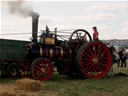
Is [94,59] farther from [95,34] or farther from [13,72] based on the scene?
[13,72]

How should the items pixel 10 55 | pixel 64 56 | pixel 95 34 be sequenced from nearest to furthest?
1. pixel 10 55
2. pixel 64 56
3. pixel 95 34

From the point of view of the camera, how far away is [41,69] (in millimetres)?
7828

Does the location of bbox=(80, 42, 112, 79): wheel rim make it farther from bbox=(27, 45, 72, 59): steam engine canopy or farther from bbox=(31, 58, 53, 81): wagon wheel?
bbox=(31, 58, 53, 81): wagon wheel

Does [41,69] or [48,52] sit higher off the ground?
[48,52]

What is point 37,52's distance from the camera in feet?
26.4

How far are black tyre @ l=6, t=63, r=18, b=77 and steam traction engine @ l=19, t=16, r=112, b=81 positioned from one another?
196mm

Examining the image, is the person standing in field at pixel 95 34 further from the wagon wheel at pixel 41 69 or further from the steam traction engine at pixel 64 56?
the wagon wheel at pixel 41 69

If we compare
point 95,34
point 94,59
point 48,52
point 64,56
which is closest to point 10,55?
point 48,52

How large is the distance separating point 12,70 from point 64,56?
7.27ft

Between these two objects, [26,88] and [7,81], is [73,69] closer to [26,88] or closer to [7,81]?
[7,81]

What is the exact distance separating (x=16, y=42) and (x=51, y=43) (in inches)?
56.3

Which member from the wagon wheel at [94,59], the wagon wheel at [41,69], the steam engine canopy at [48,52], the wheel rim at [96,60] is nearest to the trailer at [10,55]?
the steam engine canopy at [48,52]

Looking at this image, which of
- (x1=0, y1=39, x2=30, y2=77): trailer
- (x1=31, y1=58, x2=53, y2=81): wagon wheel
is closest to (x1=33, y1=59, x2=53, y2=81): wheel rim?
(x1=31, y1=58, x2=53, y2=81): wagon wheel

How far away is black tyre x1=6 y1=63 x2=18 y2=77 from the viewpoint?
25.5 feet
